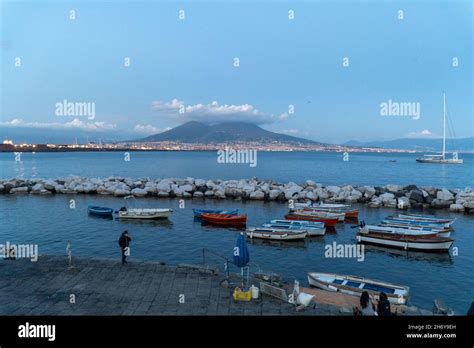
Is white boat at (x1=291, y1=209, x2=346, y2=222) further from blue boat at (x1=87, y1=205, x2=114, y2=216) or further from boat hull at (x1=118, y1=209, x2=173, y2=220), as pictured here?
blue boat at (x1=87, y1=205, x2=114, y2=216)

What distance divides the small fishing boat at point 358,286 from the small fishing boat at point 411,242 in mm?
10730

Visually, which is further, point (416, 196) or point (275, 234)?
point (416, 196)

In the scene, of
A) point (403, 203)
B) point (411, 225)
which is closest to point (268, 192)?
point (403, 203)

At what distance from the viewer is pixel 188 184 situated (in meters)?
55.5

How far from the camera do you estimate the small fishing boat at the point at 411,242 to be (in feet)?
90.0

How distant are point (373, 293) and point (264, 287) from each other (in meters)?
6.39

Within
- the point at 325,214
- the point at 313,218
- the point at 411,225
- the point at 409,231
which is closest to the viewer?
the point at 409,231

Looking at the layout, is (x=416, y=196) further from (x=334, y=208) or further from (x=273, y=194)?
(x=273, y=194)

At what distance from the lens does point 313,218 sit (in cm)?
3619

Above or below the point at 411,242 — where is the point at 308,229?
above

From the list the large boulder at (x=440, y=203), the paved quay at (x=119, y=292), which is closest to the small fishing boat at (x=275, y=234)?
the paved quay at (x=119, y=292)

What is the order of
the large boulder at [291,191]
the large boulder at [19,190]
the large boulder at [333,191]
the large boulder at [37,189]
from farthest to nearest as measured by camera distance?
the large boulder at [19,190] < the large boulder at [37,189] < the large boulder at [333,191] < the large boulder at [291,191]

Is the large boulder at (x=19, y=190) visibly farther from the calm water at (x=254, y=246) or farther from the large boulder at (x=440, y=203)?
the large boulder at (x=440, y=203)

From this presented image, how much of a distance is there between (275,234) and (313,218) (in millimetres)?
7476
